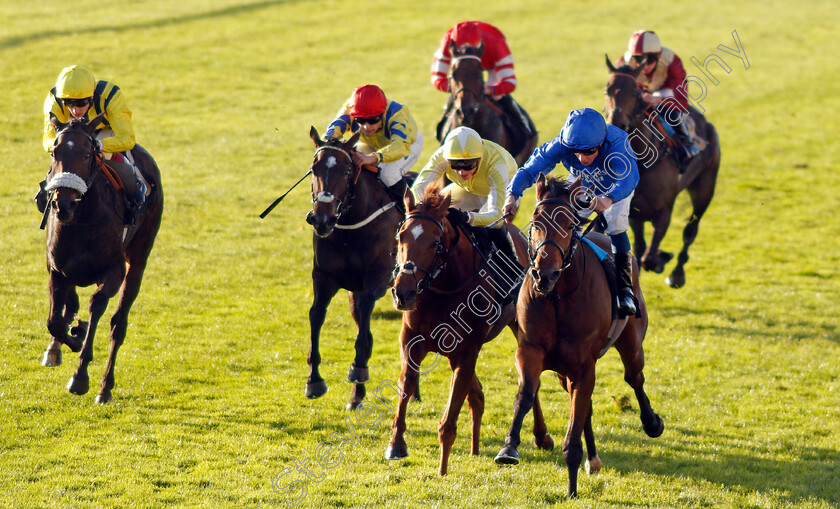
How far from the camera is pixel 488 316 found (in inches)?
293

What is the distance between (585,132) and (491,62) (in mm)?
6139

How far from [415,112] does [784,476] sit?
16083 mm

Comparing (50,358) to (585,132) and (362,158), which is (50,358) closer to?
(362,158)

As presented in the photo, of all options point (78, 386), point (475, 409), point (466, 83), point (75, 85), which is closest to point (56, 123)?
point (75, 85)

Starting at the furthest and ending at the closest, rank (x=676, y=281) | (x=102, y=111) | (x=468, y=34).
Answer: (x=676, y=281)
(x=468, y=34)
(x=102, y=111)

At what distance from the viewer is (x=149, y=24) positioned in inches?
1112

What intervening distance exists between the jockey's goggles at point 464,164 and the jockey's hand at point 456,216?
0.77 m

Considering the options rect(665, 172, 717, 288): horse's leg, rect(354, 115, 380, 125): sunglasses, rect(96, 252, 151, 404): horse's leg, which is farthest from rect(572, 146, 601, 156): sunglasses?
rect(665, 172, 717, 288): horse's leg

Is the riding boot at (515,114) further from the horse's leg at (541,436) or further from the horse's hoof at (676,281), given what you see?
the horse's leg at (541,436)

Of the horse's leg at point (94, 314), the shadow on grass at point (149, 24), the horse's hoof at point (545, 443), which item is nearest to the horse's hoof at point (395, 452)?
the horse's hoof at point (545, 443)

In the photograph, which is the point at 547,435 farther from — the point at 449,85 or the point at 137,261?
the point at 449,85

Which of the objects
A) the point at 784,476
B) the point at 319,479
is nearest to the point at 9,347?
the point at 319,479

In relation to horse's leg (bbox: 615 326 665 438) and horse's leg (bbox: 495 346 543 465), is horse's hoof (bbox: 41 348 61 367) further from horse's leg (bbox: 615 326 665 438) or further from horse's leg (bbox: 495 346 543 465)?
horse's leg (bbox: 615 326 665 438)

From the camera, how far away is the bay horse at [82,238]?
787 centimetres
